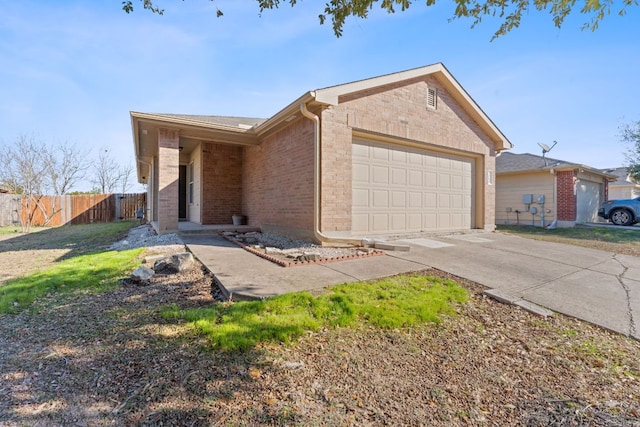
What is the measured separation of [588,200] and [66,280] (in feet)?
69.1

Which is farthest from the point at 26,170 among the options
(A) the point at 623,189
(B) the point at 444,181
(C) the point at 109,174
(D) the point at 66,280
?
(A) the point at 623,189

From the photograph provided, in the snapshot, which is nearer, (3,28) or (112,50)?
(3,28)

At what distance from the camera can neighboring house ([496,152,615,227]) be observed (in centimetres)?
1380

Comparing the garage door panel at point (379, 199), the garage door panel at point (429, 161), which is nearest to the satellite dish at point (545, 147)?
the garage door panel at point (429, 161)

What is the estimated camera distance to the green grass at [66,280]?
12.9 feet

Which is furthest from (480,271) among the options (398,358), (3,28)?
(3,28)

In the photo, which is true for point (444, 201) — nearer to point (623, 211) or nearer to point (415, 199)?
point (415, 199)

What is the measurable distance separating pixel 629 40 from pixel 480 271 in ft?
17.6

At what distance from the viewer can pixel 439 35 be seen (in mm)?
5961

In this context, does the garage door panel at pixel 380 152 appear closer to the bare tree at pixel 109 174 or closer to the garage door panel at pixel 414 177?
A: the garage door panel at pixel 414 177

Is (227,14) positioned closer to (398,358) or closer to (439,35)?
(439,35)

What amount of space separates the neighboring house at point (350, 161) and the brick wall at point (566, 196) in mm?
5564

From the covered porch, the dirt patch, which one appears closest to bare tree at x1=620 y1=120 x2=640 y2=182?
the dirt patch

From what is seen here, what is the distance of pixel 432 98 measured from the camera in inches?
362
